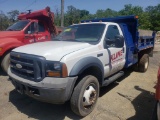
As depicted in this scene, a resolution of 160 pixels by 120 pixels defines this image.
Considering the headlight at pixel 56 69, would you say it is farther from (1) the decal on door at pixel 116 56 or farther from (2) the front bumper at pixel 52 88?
(1) the decal on door at pixel 116 56

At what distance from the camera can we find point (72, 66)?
147 inches

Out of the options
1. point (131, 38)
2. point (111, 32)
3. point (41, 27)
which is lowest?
point (131, 38)

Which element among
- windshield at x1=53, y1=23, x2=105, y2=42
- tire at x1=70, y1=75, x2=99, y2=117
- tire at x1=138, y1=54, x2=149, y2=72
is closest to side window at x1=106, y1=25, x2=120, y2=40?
windshield at x1=53, y1=23, x2=105, y2=42

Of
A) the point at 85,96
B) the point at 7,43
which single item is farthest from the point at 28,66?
the point at 7,43

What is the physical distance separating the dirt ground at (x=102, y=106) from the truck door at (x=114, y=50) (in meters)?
0.77

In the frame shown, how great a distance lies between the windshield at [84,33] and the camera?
4887mm

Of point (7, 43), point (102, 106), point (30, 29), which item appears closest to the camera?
point (102, 106)

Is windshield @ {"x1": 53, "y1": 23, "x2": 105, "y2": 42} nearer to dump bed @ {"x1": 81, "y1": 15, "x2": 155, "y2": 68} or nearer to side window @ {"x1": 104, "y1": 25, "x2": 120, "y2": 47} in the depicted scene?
side window @ {"x1": 104, "y1": 25, "x2": 120, "y2": 47}

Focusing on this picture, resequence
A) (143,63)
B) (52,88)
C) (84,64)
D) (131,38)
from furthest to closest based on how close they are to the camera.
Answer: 1. (143,63)
2. (131,38)
3. (84,64)
4. (52,88)

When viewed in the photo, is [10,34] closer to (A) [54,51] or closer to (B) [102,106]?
(A) [54,51]

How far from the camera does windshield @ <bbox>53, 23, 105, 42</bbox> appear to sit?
4887 mm

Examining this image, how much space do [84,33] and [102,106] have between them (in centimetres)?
190

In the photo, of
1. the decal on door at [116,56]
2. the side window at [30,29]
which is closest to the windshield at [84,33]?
the decal on door at [116,56]

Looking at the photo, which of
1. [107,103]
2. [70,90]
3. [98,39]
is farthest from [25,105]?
[98,39]
